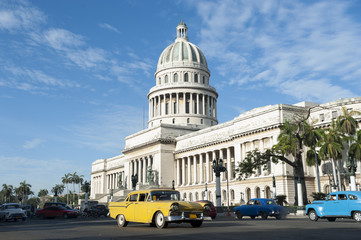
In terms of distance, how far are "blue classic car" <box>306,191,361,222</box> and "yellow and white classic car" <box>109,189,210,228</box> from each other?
9113 mm

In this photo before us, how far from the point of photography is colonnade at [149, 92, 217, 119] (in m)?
96.6

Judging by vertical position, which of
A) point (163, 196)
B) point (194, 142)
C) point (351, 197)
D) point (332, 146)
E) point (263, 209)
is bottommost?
point (263, 209)

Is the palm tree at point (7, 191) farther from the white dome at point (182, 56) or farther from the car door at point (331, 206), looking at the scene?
the car door at point (331, 206)

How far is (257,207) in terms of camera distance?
3045cm

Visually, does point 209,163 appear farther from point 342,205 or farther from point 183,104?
point 342,205

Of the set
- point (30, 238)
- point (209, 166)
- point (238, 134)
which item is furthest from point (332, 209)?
point (209, 166)

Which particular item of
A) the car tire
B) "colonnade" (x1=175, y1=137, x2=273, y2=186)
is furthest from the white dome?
the car tire

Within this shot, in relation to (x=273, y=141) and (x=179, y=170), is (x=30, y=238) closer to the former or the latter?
(x=273, y=141)

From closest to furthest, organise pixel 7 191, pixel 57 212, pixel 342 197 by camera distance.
→ pixel 342 197, pixel 57 212, pixel 7 191

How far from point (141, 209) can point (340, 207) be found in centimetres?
1237

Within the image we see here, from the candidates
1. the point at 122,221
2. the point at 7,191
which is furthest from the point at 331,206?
the point at 7,191

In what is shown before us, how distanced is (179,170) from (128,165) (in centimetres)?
1721

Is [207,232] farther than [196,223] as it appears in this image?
No

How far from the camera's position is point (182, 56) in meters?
101
